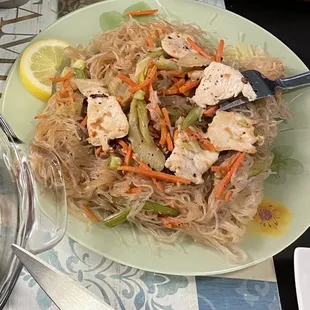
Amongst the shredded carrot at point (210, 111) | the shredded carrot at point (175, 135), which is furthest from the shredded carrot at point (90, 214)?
the shredded carrot at point (210, 111)

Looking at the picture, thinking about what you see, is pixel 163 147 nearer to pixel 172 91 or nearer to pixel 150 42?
pixel 172 91

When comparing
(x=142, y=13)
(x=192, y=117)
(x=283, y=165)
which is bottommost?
(x=283, y=165)

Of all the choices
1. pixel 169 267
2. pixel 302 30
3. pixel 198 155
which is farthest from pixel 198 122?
pixel 302 30

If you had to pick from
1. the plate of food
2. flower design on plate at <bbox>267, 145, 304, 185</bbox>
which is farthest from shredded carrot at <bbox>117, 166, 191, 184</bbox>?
flower design on plate at <bbox>267, 145, 304, 185</bbox>

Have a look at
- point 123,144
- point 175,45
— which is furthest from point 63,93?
point 175,45

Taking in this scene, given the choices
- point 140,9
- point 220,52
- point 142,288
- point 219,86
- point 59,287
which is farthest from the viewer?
point 140,9

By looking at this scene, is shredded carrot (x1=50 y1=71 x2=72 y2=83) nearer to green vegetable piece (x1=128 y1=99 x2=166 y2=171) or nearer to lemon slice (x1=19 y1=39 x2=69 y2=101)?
lemon slice (x1=19 y1=39 x2=69 y2=101)
